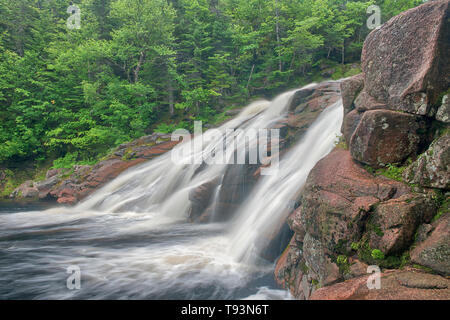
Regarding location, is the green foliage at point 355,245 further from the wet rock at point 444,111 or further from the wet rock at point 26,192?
the wet rock at point 26,192

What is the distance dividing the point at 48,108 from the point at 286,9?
22.4m

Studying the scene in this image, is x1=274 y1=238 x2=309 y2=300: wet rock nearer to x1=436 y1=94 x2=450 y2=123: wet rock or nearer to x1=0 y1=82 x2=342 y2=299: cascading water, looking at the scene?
x1=0 y1=82 x2=342 y2=299: cascading water

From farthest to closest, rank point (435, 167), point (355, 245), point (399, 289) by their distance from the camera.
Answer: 1. point (355, 245)
2. point (435, 167)
3. point (399, 289)

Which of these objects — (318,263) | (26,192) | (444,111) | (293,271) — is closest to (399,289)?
(318,263)

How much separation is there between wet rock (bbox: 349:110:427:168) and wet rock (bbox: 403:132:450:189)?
42 centimetres

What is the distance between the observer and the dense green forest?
1852 cm

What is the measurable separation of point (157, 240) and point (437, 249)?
280 inches

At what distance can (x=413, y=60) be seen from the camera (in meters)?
4.12

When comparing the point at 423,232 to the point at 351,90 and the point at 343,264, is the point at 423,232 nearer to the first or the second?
the point at 343,264

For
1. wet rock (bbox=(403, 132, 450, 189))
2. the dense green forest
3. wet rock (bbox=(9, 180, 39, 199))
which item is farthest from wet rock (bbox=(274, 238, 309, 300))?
wet rock (bbox=(9, 180, 39, 199))

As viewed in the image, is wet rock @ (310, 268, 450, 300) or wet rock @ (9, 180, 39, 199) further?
wet rock @ (9, 180, 39, 199)

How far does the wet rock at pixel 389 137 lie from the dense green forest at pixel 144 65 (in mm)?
14623
